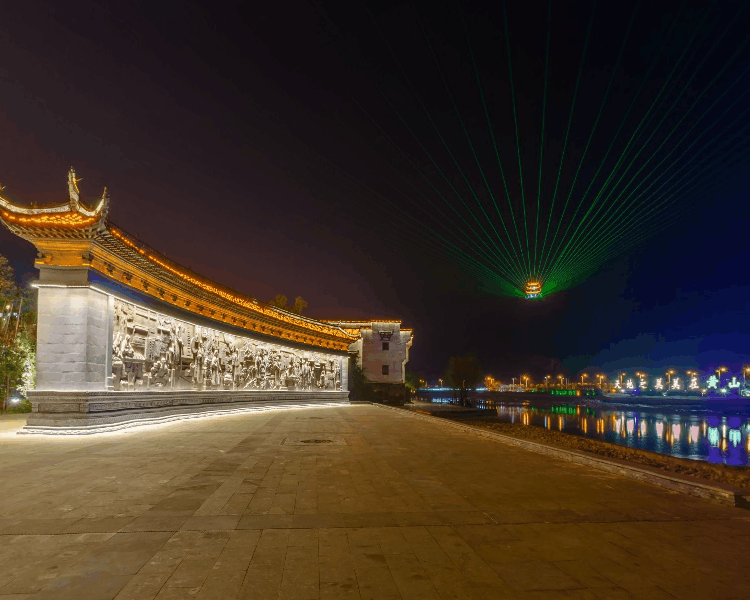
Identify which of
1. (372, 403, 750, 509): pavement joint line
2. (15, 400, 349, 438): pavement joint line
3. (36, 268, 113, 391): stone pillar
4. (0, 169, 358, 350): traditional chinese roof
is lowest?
(15, 400, 349, 438): pavement joint line

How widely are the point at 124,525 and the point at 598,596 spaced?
4844 mm

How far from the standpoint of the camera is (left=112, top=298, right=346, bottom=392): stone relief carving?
55.5 feet

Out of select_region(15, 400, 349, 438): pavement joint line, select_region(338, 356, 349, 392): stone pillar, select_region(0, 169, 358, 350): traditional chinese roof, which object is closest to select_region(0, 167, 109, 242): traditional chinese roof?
select_region(0, 169, 358, 350): traditional chinese roof

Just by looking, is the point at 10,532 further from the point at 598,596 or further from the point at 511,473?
the point at 511,473

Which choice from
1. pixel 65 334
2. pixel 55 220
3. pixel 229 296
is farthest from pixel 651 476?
pixel 229 296

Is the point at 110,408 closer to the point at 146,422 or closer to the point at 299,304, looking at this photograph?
the point at 146,422

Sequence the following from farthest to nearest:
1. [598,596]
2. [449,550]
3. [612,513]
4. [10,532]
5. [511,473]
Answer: [511,473]
[612,513]
[10,532]
[449,550]
[598,596]

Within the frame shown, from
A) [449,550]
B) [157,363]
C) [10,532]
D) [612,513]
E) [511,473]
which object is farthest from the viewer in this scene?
[157,363]

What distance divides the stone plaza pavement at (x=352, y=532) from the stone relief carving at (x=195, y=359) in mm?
7425

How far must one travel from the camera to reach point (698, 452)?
26.7m

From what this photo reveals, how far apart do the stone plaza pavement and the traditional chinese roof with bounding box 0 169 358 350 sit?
23.0ft

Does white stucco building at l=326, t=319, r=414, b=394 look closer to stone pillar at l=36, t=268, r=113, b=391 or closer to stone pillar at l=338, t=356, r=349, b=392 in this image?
stone pillar at l=338, t=356, r=349, b=392

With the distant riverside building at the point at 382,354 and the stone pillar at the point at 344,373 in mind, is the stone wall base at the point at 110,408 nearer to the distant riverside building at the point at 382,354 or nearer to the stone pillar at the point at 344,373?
the stone pillar at the point at 344,373

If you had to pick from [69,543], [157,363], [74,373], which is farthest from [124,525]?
[157,363]
